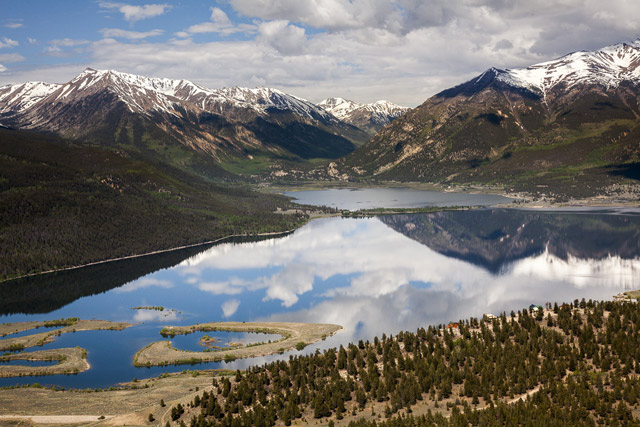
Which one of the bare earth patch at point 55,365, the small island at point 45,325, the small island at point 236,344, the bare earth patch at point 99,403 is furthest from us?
the small island at point 45,325

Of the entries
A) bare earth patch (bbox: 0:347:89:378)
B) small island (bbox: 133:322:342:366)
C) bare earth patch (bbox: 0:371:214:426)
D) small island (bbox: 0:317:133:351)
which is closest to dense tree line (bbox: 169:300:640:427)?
bare earth patch (bbox: 0:371:214:426)

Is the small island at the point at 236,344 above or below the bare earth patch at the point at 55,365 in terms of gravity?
above

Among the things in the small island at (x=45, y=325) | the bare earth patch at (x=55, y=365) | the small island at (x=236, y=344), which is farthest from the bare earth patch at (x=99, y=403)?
the small island at (x=45, y=325)

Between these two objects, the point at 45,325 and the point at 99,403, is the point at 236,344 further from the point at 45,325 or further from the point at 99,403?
the point at 45,325

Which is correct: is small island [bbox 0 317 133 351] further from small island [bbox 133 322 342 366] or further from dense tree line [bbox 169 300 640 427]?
dense tree line [bbox 169 300 640 427]

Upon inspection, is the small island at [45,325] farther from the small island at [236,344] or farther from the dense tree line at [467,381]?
the dense tree line at [467,381]

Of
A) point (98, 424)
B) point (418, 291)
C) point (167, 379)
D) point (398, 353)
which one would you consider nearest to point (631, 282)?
point (418, 291)
